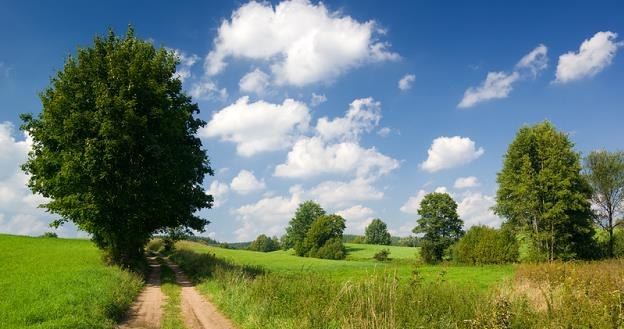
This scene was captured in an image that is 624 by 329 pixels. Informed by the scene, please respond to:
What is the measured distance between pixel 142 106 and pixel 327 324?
902 inches

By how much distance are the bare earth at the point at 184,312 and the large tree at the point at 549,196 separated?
3852 centimetres

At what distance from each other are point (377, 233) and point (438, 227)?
8679 cm

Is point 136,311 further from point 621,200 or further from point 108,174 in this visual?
point 621,200

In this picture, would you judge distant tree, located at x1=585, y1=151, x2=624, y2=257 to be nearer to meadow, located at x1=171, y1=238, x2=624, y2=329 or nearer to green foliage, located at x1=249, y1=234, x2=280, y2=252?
meadow, located at x1=171, y1=238, x2=624, y2=329

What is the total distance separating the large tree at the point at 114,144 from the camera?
27344mm

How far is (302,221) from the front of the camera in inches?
4786

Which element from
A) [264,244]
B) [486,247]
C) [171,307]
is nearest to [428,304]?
[171,307]

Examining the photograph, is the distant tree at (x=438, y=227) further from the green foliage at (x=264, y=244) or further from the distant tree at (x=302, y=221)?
the green foliage at (x=264, y=244)

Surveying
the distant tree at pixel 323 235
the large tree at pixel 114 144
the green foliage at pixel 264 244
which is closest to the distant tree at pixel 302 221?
the distant tree at pixel 323 235

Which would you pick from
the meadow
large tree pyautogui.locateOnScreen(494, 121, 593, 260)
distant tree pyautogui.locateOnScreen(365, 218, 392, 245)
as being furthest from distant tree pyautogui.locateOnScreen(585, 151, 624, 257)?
distant tree pyautogui.locateOnScreen(365, 218, 392, 245)

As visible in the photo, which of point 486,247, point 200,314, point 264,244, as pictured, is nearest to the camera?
point 200,314

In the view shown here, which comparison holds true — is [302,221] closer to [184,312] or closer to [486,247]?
[486,247]

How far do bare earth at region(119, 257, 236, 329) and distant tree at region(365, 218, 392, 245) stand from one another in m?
133

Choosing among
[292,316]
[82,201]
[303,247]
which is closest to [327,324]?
[292,316]
